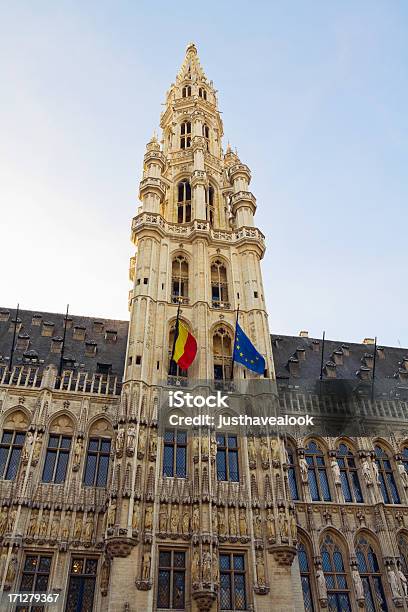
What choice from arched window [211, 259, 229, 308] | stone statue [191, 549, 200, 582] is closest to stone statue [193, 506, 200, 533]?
stone statue [191, 549, 200, 582]

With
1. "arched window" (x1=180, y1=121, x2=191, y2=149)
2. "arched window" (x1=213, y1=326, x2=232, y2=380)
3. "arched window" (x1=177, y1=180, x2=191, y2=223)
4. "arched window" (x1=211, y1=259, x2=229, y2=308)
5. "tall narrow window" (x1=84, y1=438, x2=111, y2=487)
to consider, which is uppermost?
"arched window" (x1=180, y1=121, x2=191, y2=149)

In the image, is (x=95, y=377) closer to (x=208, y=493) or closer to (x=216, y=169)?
(x=208, y=493)

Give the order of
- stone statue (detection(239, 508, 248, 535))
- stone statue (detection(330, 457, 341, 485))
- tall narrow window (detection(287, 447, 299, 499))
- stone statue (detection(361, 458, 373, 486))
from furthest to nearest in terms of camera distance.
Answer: stone statue (detection(361, 458, 373, 486)) → stone statue (detection(330, 457, 341, 485)) → tall narrow window (detection(287, 447, 299, 499)) → stone statue (detection(239, 508, 248, 535))

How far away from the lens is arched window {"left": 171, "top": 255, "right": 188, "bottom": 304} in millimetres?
32281

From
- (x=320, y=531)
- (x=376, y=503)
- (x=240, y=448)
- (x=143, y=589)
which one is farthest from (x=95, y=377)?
(x=376, y=503)

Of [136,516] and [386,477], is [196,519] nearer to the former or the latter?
[136,516]

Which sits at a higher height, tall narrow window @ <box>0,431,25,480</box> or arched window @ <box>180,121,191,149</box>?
arched window @ <box>180,121,191,149</box>

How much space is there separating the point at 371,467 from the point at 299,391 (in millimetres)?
5737

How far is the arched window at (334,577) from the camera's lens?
23422 mm

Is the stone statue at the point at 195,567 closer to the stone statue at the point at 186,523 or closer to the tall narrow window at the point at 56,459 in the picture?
the stone statue at the point at 186,523

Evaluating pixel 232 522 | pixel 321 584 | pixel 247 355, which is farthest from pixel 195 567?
pixel 247 355

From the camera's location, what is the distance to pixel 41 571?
2156cm

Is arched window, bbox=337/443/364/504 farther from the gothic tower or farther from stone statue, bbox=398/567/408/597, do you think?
the gothic tower

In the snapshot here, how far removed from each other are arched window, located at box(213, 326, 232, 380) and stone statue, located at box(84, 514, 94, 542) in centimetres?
976
